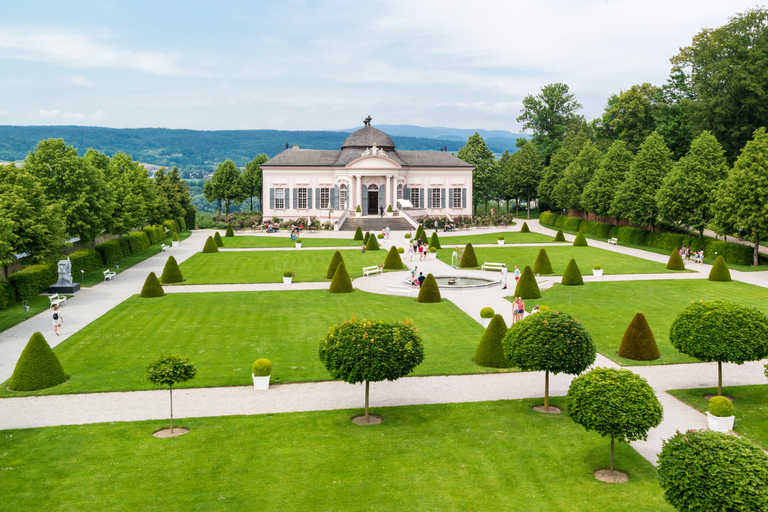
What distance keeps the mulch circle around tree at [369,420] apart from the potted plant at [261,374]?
327 centimetres

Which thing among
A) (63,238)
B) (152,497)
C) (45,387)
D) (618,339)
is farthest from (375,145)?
(152,497)

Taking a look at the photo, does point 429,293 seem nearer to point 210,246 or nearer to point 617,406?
point 617,406

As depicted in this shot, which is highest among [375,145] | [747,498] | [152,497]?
[375,145]

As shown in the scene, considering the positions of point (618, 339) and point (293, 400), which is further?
point (618, 339)

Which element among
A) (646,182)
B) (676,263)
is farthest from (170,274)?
(646,182)

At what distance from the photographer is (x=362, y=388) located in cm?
1764

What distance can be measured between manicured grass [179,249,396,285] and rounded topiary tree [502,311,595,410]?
73.4 ft

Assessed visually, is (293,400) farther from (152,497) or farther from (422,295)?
(422,295)

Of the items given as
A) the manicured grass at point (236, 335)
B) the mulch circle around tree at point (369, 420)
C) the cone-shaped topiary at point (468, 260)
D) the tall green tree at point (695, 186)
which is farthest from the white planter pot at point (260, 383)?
the tall green tree at point (695, 186)

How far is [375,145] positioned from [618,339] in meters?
58.1

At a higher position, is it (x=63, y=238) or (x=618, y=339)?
(x=63, y=238)

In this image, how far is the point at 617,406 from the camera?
11.5m

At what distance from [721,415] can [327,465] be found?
882 cm

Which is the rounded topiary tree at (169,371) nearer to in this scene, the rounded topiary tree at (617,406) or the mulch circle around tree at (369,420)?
the mulch circle around tree at (369,420)
